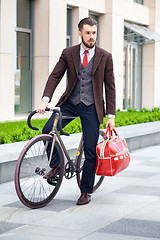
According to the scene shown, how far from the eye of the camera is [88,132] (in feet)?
18.7

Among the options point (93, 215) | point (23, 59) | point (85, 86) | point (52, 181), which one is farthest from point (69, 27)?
point (93, 215)

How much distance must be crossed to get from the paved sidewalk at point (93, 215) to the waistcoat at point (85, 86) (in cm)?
111

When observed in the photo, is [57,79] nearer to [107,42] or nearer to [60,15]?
[60,15]

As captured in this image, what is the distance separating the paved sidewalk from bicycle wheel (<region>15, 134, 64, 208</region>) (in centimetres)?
12

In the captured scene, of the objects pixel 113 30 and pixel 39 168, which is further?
pixel 113 30

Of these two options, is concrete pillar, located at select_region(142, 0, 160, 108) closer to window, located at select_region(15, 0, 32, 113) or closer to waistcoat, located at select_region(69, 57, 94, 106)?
window, located at select_region(15, 0, 32, 113)

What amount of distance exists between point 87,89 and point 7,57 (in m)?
9.79

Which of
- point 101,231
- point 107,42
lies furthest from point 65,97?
point 107,42

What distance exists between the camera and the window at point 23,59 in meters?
16.4

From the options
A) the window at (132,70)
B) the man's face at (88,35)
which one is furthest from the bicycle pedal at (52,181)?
the window at (132,70)

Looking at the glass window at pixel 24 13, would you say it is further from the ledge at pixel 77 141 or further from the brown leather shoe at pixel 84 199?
the brown leather shoe at pixel 84 199

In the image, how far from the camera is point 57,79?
5.79 metres

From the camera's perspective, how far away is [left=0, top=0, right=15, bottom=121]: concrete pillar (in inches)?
584

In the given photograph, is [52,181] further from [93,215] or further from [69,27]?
[69,27]
